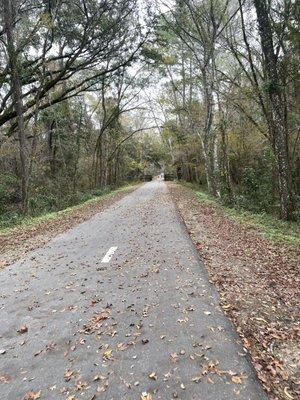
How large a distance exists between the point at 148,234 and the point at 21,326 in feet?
19.1

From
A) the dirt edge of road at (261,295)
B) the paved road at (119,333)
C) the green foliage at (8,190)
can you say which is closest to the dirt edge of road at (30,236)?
the paved road at (119,333)

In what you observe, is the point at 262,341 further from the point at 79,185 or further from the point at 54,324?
the point at 79,185

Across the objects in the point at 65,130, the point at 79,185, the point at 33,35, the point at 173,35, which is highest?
the point at 173,35

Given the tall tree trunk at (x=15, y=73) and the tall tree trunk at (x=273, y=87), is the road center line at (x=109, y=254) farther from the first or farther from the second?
the tall tree trunk at (x=15, y=73)

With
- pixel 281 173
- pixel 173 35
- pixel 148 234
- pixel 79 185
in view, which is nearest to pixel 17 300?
pixel 148 234

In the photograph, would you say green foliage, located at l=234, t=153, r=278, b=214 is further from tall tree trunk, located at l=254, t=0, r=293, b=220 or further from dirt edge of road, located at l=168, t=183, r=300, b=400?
dirt edge of road, located at l=168, t=183, r=300, b=400

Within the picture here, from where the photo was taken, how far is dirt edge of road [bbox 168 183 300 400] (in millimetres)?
3637

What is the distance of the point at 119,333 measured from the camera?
4.42m

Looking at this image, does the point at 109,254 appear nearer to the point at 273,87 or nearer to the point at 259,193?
the point at 273,87

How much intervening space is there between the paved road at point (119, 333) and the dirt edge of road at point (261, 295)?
209mm

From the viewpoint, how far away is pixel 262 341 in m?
4.14

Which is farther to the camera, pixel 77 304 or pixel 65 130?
pixel 65 130

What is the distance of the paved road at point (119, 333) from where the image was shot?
340cm

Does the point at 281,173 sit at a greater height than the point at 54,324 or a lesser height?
greater
